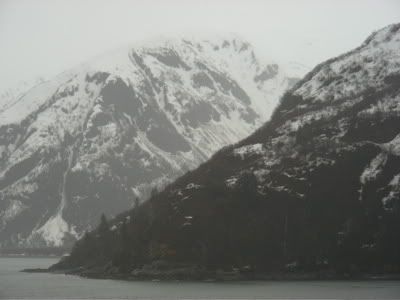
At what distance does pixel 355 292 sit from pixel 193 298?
126 feet

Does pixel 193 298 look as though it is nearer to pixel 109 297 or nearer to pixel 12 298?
pixel 109 297

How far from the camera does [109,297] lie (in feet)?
650

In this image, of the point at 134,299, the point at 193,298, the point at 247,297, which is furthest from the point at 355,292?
the point at 134,299

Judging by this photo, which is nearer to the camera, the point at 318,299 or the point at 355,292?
the point at 318,299

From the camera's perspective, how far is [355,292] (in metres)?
199

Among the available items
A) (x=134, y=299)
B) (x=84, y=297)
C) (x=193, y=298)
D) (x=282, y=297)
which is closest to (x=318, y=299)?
(x=282, y=297)

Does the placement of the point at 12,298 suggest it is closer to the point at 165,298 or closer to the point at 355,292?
the point at 165,298

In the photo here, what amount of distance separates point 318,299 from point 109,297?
48.8 meters

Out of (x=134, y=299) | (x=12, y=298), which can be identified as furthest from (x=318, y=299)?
(x=12, y=298)

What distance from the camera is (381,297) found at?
18588 centimetres

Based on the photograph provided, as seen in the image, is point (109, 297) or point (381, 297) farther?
point (109, 297)

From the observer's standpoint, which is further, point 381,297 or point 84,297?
point 84,297

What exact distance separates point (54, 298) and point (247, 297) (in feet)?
147

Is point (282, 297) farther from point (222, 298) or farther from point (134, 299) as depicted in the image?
point (134, 299)
